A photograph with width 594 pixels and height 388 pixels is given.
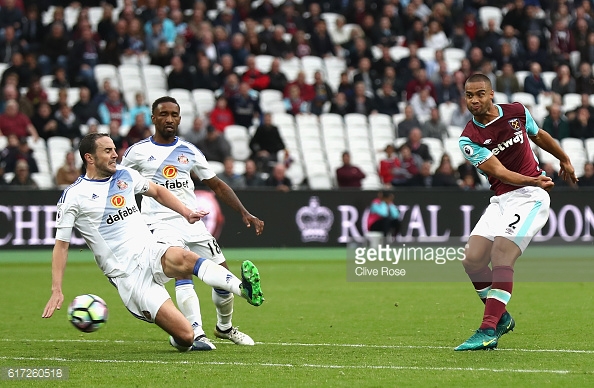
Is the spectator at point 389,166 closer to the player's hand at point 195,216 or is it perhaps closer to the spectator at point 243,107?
the spectator at point 243,107

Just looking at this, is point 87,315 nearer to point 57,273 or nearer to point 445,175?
point 57,273

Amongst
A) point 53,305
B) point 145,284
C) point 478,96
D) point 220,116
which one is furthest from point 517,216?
point 220,116

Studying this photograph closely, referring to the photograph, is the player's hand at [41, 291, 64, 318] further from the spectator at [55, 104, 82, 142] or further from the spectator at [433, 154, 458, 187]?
the spectator at [433, 154, 458, 187]

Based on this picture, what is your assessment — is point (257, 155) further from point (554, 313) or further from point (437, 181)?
point (554, 313)

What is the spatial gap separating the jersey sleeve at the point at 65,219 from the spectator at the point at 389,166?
47.2ft

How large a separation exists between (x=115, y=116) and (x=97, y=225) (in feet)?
46.5

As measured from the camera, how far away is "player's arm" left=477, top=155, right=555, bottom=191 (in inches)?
352

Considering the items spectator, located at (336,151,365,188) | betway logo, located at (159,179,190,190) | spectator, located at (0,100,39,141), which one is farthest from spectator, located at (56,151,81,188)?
betway logo, located at (159,179,190,190)

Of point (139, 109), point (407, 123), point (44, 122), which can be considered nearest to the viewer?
point (44, 122)

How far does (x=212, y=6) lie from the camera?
89.5ft

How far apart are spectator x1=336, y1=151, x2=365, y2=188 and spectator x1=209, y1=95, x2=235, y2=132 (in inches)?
109

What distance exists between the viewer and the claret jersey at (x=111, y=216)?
9180 mm

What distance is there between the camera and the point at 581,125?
83.1 ft

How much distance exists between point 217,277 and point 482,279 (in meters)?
2.39
